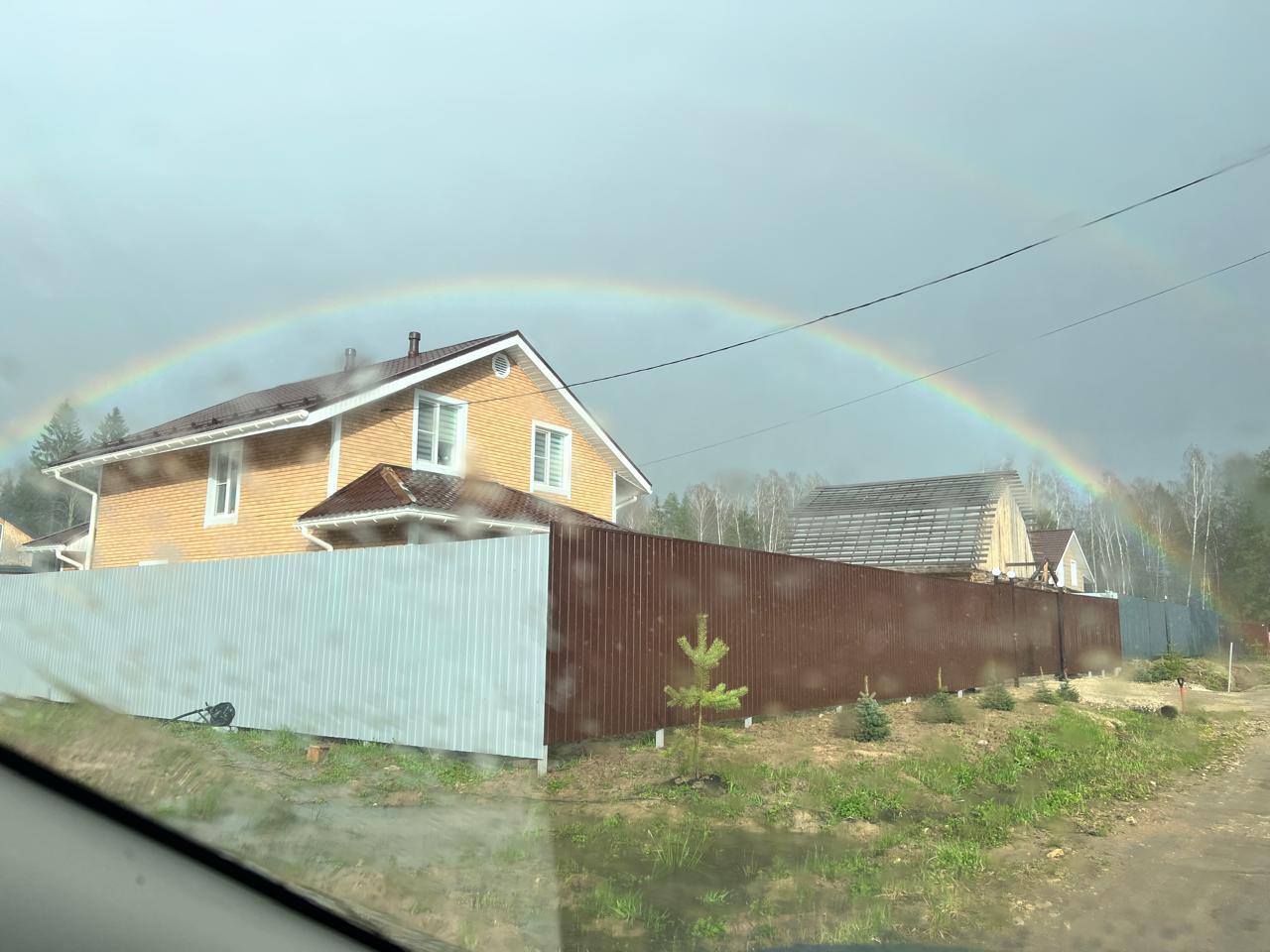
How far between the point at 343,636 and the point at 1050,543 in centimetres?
4391

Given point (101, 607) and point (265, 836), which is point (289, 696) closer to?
point (101, 607)

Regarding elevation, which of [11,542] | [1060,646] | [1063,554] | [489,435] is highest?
[489,435]

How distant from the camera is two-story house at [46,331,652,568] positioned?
15.4m

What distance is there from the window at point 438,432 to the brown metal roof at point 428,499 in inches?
16.0

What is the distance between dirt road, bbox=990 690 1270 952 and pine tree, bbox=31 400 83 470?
217 inches

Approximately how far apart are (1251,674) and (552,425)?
28.9 meters

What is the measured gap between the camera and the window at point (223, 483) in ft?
57.4

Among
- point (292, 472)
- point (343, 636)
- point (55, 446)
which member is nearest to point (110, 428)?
point (55, 446)

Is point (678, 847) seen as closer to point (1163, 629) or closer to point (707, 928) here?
point (707, 928)

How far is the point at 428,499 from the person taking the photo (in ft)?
48.9

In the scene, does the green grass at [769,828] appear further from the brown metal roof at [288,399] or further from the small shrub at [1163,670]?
the small shrub at [1163,670]

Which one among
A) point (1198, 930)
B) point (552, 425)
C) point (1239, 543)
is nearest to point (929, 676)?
point (552, 425)

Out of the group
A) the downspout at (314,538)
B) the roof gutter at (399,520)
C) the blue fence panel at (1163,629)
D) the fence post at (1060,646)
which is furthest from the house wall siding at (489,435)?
the blue fence panel at (1163,629)

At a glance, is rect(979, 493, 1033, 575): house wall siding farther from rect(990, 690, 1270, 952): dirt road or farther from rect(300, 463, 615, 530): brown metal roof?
rect(990, 690, 1270, 952): dirt road
